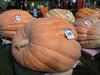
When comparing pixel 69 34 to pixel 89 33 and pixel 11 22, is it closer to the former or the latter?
pixel 89 33

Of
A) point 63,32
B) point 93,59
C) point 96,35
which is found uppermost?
point 63,32

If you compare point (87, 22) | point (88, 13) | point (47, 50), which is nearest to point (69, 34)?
point (47, 50)

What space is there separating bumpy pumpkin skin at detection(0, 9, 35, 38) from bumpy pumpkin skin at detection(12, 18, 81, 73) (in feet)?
2.74

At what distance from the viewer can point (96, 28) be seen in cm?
363

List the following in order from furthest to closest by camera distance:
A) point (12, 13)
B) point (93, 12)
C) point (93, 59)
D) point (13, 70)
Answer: point (93, 12)
point (12, 13)
point (93, 59)
point (13, 70)

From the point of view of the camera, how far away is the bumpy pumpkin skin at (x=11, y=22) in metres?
3.78

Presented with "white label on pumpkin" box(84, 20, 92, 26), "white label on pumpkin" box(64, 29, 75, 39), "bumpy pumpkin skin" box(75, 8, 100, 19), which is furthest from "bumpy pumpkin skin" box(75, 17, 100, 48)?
"bumpy pumpkin skin" box(75, 8, 100, 19)

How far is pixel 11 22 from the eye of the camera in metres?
3.80

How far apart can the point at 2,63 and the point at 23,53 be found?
0.71m

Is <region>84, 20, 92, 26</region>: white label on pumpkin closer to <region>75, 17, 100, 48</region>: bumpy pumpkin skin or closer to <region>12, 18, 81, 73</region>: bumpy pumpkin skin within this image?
<region>75, 17, 100, 48</region>: bumpy pumpkin skin

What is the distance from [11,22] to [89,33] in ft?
3.58

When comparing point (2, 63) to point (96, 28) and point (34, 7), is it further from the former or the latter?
point (34, 7)

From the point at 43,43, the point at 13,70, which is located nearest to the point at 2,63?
the point at 13,70

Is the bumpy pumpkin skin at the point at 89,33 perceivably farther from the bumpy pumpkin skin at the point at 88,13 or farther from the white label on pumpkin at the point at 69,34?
the bumpy pumpkin skin at the point at 88,13
